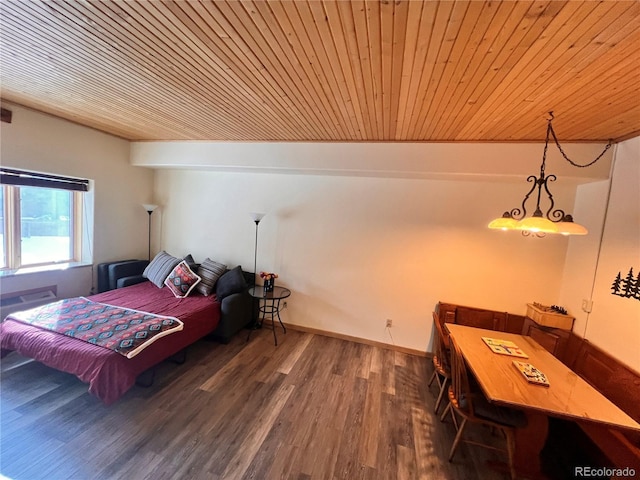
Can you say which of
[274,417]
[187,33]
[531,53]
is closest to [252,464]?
[274,417]

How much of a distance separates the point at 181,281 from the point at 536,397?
3809mm

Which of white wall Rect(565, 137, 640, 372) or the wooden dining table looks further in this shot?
white wall Rect(565, 137, 640, 372)

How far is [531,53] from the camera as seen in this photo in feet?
4.55

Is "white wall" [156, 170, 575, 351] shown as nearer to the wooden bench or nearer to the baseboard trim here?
the baseboard trim

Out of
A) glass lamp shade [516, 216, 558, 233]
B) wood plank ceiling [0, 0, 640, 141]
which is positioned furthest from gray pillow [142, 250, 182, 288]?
glass lamp shade [516, 216, 558, 233]

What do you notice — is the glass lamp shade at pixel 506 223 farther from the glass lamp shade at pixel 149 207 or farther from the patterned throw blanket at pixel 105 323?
the glass lamp shade at pixel 149 207

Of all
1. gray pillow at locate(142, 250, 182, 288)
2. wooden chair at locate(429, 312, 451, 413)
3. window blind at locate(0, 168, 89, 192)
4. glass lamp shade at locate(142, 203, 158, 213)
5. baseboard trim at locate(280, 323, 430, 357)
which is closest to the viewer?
wooden chair at locate(429, 312, 451, 413)

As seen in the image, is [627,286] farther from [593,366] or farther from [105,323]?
[105,323]

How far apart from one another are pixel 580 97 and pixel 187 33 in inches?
98.9

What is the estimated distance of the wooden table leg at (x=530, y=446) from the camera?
182 centimetres

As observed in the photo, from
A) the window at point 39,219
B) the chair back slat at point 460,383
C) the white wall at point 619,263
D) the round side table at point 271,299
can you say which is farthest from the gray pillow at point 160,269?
the white wall at point 619,263

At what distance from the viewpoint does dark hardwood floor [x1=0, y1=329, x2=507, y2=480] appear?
1.76 meters

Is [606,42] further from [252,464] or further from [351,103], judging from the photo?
[252,464]

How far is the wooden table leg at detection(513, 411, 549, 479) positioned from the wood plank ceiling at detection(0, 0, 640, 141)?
223 cm
